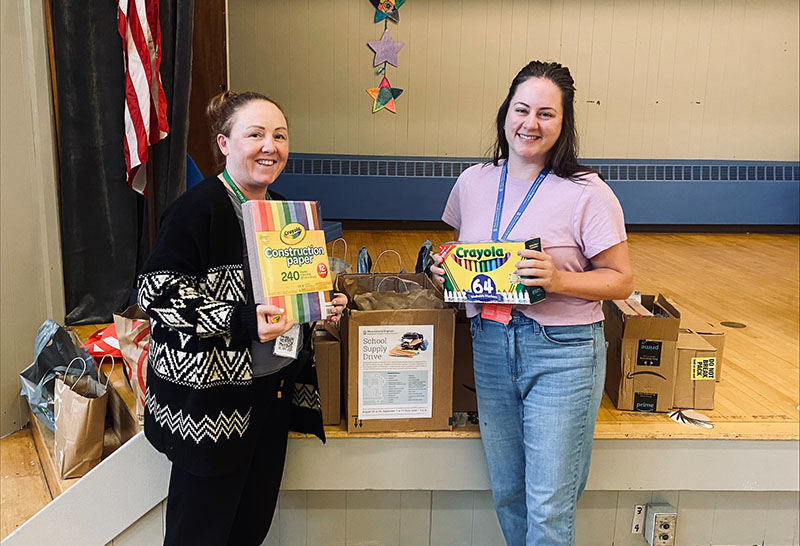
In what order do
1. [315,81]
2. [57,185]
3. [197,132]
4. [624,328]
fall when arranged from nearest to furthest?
[624,328], [57,185], [197,132], [315,81]

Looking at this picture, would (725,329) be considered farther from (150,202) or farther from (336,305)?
(150,202)

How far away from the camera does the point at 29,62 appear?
8.90 ft

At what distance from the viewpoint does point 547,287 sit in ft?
5.06

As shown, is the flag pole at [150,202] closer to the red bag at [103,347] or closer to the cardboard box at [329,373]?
the red bag at [103,347]

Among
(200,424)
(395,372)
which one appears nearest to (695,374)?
(395,372)

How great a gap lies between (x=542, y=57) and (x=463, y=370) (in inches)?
208

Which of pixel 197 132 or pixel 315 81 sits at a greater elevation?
pixel 315 81

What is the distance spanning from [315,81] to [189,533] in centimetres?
560

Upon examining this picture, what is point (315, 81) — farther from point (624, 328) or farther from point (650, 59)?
point (624, 328)

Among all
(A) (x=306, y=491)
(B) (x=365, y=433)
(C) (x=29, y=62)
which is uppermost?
(C) (x=29, y=62)

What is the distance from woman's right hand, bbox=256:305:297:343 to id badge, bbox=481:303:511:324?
0.48 metres

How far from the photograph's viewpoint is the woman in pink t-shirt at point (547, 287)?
5.15ft

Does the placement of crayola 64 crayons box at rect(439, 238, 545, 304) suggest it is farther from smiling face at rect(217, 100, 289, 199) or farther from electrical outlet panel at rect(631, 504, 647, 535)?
electrical outlet panel at rect(631, 504, 647, 535)

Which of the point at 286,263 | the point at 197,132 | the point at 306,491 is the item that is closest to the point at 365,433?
the point at 306,491
